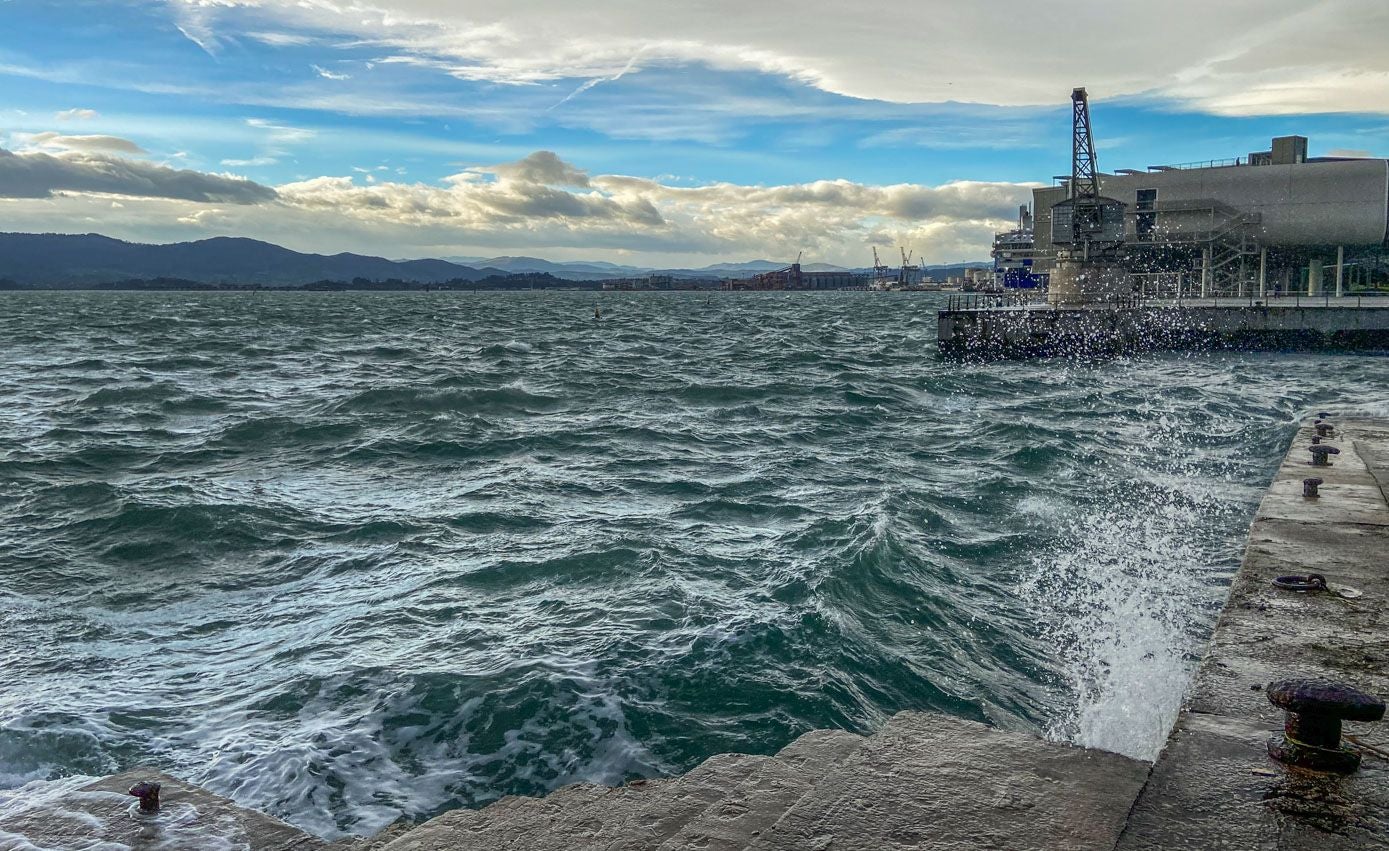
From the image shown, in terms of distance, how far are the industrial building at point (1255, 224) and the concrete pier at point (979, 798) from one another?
2840 inches

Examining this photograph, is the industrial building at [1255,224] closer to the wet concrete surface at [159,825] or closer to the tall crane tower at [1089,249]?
the tall crane tower at [1089,249]

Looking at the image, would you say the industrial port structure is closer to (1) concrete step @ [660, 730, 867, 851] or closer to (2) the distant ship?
(2) the distant ship

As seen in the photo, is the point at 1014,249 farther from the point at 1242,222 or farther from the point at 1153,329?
the point at 1153,329

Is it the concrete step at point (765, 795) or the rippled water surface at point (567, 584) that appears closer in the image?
the concrete step at point (765, 795)

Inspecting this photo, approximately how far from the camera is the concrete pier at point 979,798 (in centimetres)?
371

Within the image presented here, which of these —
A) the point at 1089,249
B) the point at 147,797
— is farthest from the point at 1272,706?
the point at 1089,249

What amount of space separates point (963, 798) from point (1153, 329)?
57.4 m

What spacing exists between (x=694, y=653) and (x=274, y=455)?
46.1 ft

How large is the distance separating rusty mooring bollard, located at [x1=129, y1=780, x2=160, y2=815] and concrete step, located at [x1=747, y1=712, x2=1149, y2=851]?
329 cm

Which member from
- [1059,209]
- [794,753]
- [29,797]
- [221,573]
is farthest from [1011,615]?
[1059,209]

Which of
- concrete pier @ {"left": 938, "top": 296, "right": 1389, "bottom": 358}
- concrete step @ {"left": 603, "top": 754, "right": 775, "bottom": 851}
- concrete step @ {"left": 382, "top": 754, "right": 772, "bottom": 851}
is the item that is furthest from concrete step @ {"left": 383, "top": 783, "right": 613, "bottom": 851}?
concrete pier @ {"left": 938, "top": 296, "right": 1389, "bottom": 358}

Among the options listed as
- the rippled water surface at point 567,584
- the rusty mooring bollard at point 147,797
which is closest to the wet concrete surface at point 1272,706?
the rippled water surface at point 567,584

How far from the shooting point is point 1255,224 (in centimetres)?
8188

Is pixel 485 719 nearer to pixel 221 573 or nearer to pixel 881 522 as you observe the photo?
pixel 221 573
